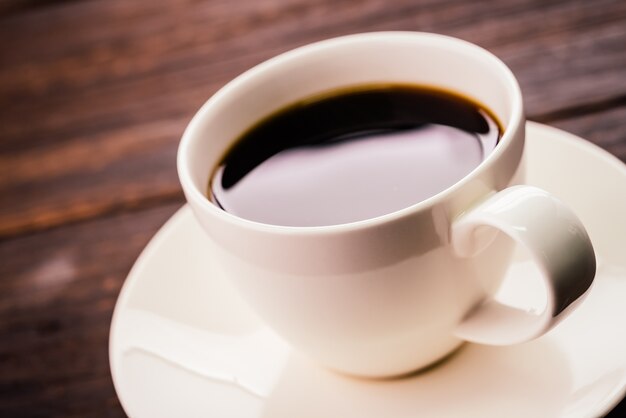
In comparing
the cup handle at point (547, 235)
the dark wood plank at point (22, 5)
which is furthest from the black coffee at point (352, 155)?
the dark wood plank at point (22, 5)

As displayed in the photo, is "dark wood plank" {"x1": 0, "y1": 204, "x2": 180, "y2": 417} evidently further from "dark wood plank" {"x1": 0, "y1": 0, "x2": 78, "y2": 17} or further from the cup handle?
"dark wood plank" {"x1": 0, "y1": 0, "x2": 78, "y2": 17}

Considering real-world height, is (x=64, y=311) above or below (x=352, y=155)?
below

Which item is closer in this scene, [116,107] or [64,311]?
[64,311]

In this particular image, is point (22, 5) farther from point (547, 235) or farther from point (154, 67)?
point (547, 235)

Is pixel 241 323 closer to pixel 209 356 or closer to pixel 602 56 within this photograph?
pixel 209 356

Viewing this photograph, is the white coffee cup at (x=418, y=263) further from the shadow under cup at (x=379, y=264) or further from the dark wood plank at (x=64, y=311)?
the dark wood plank at (x=64, y=311)

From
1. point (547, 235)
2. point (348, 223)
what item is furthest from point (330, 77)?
point (547, 235)

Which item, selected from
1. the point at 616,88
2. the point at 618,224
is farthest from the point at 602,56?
the point at 618,224
